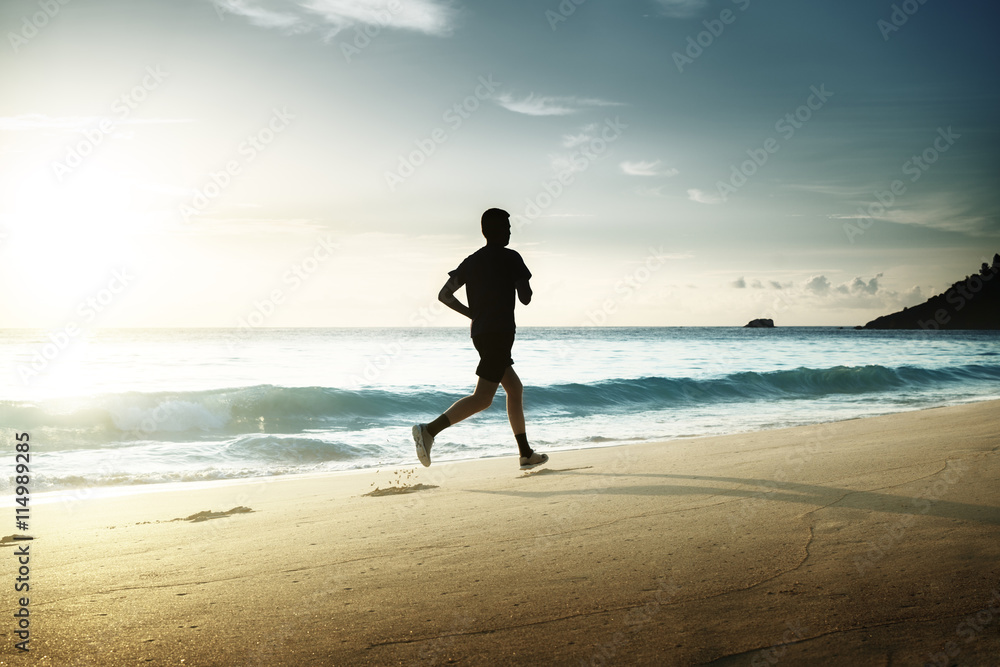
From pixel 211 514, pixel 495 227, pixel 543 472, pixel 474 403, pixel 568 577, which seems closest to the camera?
pixel 568 577

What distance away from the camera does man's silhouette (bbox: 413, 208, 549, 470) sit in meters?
4.98

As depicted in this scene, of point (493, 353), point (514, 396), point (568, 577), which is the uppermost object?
point (493, 353)

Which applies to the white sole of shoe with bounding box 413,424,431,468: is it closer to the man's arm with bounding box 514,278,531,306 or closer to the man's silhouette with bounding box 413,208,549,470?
the man's silhouette with bounding box 413,208,549,470

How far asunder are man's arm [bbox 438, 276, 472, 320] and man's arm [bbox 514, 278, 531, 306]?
0.44 m

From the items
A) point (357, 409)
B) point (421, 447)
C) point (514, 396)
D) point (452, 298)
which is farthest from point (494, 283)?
point (357, 409)

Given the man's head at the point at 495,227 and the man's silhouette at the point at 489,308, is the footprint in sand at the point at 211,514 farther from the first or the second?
the man's head at the point at 495,227

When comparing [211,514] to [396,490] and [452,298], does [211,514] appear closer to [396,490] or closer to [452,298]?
[396,490]

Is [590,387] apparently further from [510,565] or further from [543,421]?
[510,565]

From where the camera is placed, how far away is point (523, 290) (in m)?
5.01

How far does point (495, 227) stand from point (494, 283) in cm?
46

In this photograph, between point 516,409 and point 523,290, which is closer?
point 523,290

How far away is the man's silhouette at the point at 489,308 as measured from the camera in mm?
4980

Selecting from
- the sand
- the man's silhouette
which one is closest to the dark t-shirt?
the man's silhouette

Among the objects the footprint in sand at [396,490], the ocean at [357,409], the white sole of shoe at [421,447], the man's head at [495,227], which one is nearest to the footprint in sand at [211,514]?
the footprint in sand at [396,490]
